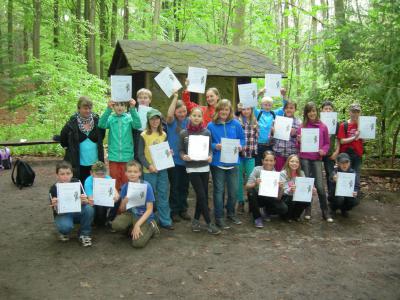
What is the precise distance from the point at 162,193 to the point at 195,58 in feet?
13.6

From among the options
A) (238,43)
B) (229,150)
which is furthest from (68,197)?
(238,43)

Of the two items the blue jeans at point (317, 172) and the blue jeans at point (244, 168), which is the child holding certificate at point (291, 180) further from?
the blue jeans at point (244, 168)

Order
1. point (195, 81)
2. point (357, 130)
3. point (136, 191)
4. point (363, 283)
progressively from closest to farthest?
point (363, 283)
point (136, 191)
point (195, 81)
point (357, 130)

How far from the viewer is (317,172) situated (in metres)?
6.05

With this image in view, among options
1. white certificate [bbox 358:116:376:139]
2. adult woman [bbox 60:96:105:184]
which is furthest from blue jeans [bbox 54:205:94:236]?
white certificate [bbox 358:116:376:139]

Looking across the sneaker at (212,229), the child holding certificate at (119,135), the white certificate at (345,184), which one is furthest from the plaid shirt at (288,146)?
the child holding certificate at (119,135)

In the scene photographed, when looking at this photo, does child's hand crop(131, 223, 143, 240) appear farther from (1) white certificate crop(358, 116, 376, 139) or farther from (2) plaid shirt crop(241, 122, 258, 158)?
(1) white certificate crop(358, 116, 376, 139)

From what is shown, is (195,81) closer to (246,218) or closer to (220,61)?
(246,218)

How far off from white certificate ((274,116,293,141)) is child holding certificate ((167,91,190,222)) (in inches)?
57.0

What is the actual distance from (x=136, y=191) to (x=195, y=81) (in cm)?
217

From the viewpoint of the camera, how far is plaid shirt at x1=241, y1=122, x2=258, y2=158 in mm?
6078

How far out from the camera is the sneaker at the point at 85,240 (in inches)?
188

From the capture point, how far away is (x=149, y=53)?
8.32m

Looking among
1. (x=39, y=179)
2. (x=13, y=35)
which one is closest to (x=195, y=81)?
(x=39, y=179)
